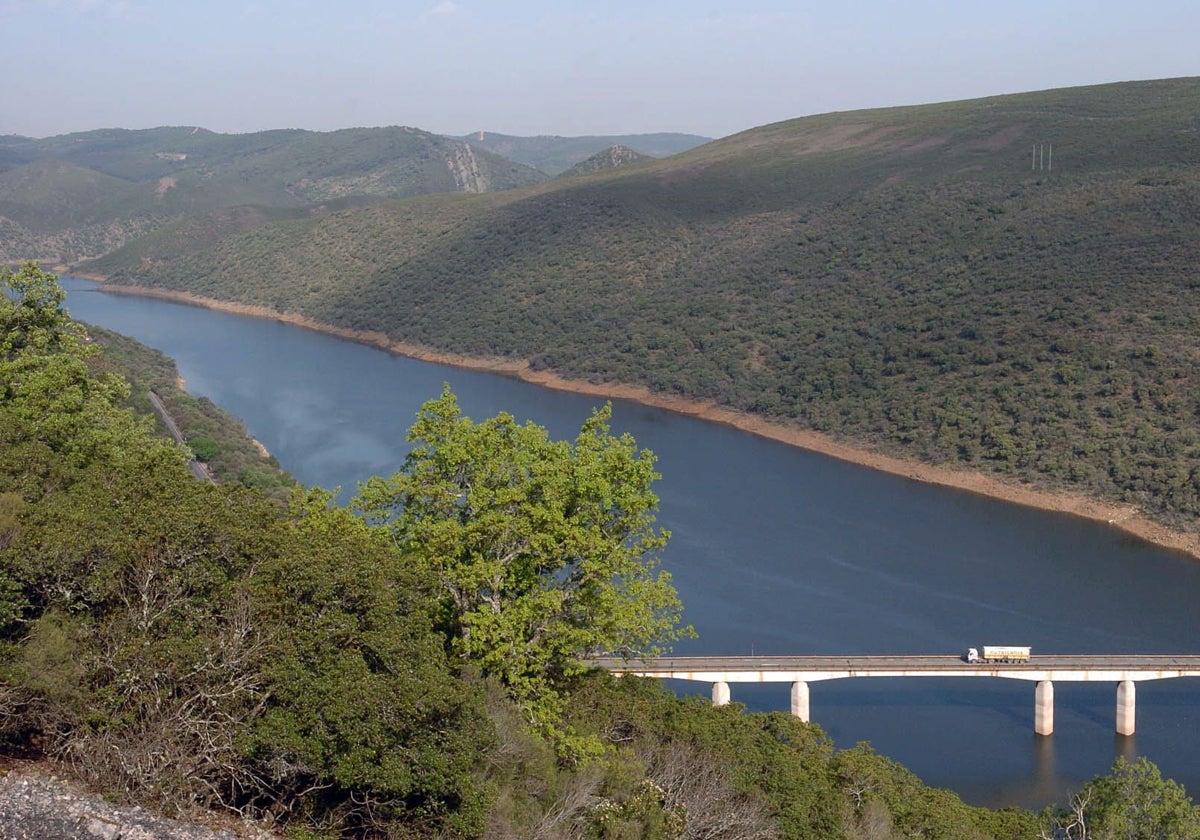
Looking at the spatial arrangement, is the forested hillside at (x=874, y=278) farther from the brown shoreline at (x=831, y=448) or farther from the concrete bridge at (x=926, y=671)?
the concrete bridge at (x=926, y=671)

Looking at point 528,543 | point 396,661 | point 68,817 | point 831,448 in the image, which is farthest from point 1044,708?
point 831,448

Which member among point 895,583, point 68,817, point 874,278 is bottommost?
point 895,583

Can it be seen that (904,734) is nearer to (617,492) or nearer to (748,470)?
(617,492)

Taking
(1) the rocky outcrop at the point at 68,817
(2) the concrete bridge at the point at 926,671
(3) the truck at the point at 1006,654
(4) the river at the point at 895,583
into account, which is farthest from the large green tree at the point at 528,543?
(3) the truck at the point at 1006,654

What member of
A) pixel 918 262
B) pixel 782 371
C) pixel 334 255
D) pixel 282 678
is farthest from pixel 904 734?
pixel 334 255

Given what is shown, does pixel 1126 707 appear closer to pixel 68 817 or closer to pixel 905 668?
pixel 905 668
